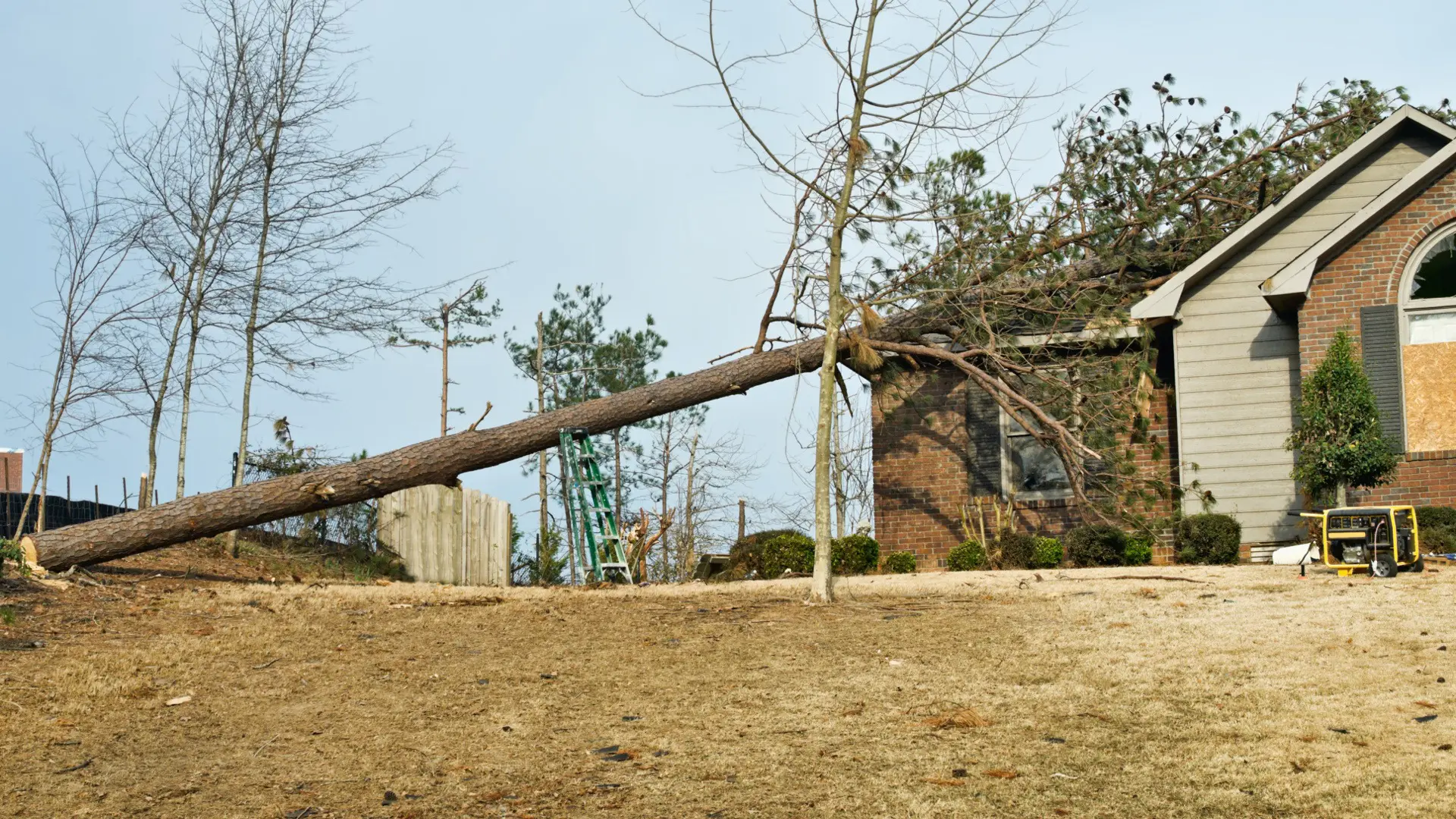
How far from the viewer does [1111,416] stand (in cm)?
1431

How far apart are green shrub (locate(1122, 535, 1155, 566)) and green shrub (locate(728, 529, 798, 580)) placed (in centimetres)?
423

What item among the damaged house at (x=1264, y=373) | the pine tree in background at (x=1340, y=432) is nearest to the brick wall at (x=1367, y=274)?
the damaged house at (x=1264, y=373)

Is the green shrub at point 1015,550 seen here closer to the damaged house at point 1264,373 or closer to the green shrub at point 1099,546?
the green shrub at point 1099,546

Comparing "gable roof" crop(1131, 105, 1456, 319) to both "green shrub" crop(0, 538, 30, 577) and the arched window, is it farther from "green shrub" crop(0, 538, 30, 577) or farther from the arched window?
"green shrub" crop(0, 538, 30, 577)

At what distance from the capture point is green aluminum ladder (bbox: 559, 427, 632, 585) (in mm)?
15766

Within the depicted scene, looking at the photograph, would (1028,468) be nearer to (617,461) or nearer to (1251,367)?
(1251,367)

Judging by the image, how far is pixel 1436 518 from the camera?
→ 44.3 ft

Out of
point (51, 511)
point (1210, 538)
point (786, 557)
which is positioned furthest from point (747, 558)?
point (51, 511)

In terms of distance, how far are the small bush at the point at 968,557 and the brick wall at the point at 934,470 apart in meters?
0.82

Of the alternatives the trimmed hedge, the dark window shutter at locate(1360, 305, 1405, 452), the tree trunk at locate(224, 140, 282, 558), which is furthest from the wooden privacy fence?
the trimmed hedge

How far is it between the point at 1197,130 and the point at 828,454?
9311 millimetres

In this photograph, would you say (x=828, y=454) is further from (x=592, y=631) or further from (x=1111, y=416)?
(x=1111, y=416)

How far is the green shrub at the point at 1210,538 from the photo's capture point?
15227mm

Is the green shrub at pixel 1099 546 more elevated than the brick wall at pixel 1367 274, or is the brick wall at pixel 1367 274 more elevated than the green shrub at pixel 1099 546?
the brick wall at pixel 1367 274
